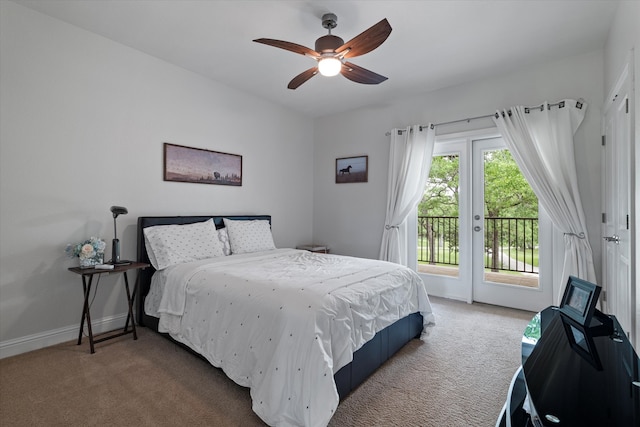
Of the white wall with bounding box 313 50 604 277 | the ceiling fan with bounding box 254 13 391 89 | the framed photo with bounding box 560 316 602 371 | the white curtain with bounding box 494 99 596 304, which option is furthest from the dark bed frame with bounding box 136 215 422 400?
the ceiling fan with bounding box 254 13 391 89

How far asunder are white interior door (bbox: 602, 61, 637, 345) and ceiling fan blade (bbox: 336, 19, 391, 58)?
5.40 feet

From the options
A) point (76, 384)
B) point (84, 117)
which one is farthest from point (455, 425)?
point (84, 117)

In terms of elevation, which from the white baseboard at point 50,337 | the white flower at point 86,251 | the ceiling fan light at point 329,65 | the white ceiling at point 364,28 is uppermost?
the white ceiling at point 364,28

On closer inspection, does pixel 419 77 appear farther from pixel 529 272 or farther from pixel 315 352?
pixel 315 352

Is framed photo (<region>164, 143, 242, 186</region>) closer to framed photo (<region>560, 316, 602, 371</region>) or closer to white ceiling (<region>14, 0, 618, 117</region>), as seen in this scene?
white ceiling (<region>14, 0, 618, 117</region>)

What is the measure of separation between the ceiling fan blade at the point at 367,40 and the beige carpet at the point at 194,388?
2391 millimetres

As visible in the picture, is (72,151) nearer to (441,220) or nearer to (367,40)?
(367,40)

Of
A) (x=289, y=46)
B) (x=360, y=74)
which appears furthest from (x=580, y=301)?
(x=289, y=46)

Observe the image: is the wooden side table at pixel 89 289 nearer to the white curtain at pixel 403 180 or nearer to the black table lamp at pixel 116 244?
the black table lamp at pixel 116 244

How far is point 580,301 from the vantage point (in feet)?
4.83

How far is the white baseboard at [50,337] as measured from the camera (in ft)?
8.03

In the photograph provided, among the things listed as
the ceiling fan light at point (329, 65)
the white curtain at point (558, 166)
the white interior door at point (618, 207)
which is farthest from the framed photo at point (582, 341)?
the ceiling fan light at point (329, 65)

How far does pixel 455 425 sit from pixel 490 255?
263 cm

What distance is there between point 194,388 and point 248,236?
6.20 ft
